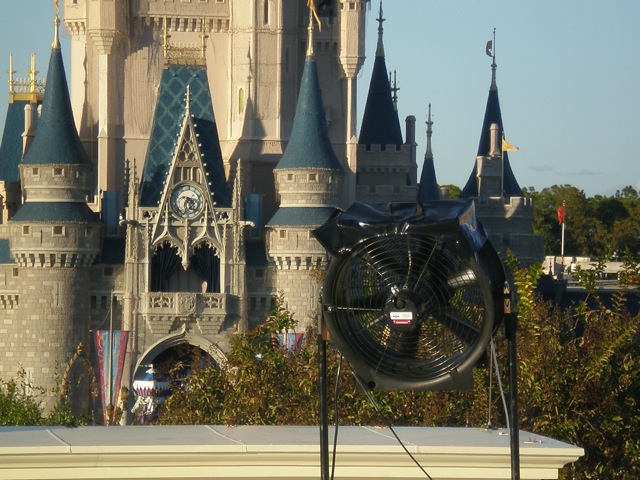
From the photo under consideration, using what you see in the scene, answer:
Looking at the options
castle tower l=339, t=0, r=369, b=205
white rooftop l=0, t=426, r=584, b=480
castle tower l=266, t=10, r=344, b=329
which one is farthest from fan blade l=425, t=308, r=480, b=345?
castle tower l=339, t=0, r=369, b=205

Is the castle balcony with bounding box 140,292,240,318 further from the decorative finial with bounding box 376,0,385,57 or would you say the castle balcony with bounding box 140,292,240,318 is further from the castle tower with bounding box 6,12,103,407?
the decorative finial with bounding box 376,0,385,57

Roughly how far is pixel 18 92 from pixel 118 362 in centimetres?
1691

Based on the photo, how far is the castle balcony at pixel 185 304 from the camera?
58.8 meters

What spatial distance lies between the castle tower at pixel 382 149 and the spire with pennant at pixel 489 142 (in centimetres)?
193

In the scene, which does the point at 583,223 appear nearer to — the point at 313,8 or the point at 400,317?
the point at 313,8

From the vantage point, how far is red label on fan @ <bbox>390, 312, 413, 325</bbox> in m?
14.4

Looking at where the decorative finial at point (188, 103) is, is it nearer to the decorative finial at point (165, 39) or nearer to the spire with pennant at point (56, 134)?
the decorative finial at point (165, 39)

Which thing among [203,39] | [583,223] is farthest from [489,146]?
[583,223]

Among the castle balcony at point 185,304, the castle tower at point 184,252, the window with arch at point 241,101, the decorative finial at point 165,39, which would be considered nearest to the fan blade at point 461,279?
the castle tower at point 184,252

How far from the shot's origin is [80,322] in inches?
2291

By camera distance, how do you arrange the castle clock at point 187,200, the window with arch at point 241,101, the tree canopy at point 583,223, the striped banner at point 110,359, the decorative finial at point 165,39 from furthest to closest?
the tree canopy at point 583,223, the window with arch at point 241,101, the decorative finial at point 165,39, the castle clock at point 187,200, the striped banner at point 110,359

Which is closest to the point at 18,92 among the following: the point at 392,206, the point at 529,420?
the point at 529,420

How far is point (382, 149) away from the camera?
68562 millimetres

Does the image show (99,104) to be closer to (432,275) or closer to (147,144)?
(147,144)
